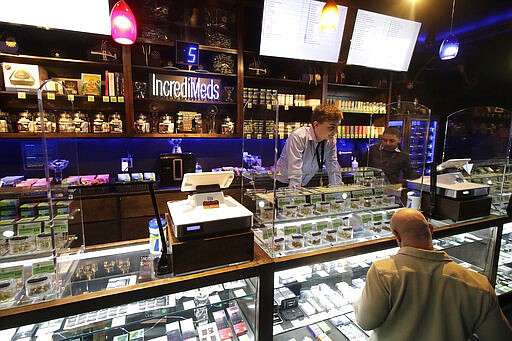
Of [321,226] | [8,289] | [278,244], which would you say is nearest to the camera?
[8,289]

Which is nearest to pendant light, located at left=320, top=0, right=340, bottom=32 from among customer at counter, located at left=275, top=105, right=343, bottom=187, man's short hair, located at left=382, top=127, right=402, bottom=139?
customer at counter, located at left=275, top=105, right=343, bottom=187

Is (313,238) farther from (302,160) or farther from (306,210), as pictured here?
(302,160)

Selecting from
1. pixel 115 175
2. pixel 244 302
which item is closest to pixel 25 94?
pixel 115 175

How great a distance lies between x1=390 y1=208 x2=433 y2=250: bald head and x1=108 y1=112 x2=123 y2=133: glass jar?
3255 millimetres

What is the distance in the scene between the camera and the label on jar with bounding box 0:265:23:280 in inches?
44.0

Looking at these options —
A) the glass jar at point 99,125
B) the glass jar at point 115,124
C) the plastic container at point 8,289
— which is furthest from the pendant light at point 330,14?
the plastic container at point 8,289

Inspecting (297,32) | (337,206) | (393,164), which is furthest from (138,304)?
(297,32)

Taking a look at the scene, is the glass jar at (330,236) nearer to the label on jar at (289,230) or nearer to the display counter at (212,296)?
the display counter at (212,296)

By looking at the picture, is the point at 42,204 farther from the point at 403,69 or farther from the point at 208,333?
the point at 403,69

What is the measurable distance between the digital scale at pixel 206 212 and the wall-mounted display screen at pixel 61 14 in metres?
2.66

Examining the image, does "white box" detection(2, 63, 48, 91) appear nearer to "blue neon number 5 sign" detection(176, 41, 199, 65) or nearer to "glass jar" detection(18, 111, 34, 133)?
"glass jar" detection(18, 111, 34, 133)

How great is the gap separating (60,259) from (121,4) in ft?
6.75

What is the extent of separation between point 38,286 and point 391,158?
2.50m

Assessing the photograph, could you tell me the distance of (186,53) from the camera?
3.48 meters
